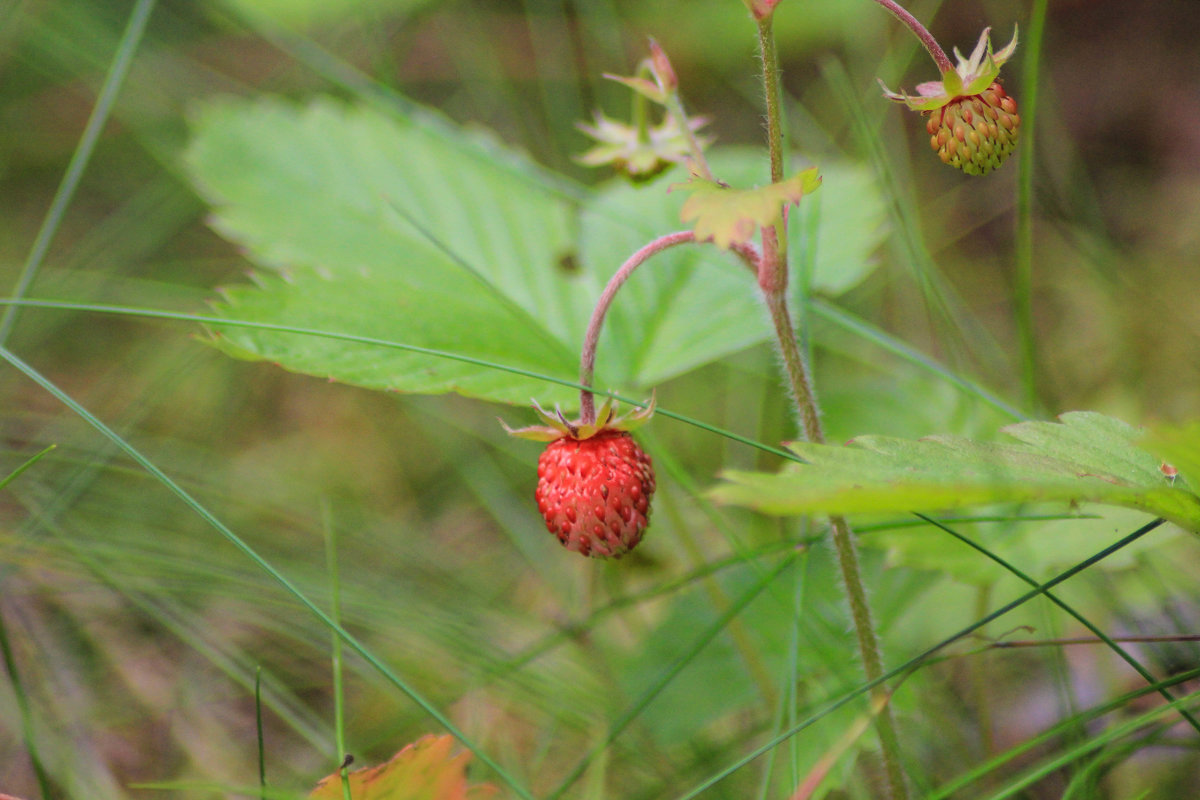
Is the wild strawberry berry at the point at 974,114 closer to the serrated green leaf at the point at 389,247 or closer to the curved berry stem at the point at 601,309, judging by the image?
the curved berry stem at the point at 601,309

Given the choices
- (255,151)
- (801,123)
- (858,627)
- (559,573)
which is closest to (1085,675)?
(858,627)

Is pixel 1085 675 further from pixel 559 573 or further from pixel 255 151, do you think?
pixel 255 151

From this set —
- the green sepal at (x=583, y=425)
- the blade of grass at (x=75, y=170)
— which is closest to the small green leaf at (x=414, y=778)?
A: the green sepal at (x=583, y=425)

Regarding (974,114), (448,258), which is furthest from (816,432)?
(448,258)

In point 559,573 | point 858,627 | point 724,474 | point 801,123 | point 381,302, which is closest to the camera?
point 724,474

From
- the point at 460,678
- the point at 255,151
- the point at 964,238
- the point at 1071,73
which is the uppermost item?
the point at 1071,73

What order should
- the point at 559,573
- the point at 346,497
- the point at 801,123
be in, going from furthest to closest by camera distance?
the point at 801,123 < the point at 346,497 < the point at 559,573

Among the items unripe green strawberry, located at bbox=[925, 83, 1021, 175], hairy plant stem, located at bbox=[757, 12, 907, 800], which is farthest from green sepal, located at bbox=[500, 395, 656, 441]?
unripe green strawberry, located at bbox=[925, 83, 1021, 175]
